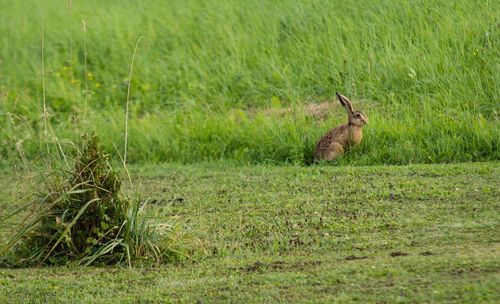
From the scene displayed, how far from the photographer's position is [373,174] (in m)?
8.86

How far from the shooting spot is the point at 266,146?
10.4 m

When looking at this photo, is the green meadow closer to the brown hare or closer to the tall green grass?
the tall green grass

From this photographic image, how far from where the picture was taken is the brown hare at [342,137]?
31.2 ft

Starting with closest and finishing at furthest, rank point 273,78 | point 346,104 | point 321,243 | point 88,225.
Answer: point 321,243
point 88,225
point 346,104
point 273,78

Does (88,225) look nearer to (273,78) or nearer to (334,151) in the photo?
(334,151)

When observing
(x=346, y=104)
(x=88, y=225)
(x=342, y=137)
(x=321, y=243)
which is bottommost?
(x=321, y=243)

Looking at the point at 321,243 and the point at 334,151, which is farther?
the point at 334,151

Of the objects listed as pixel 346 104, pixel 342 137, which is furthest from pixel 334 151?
pixel 346 104

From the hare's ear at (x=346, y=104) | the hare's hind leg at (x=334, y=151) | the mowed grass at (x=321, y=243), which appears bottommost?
the mowed grass at (x=321, y=243)

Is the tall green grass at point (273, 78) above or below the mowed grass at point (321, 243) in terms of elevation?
above

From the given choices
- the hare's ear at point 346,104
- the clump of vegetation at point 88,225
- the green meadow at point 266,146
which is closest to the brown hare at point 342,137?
the hare's ear at point 346,104

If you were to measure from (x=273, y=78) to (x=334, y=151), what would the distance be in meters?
2.44

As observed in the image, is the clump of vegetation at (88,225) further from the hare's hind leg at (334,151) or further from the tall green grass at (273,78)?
the hare's hind leg at (334,151)

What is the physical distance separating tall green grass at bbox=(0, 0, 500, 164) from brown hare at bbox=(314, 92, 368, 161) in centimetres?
19
